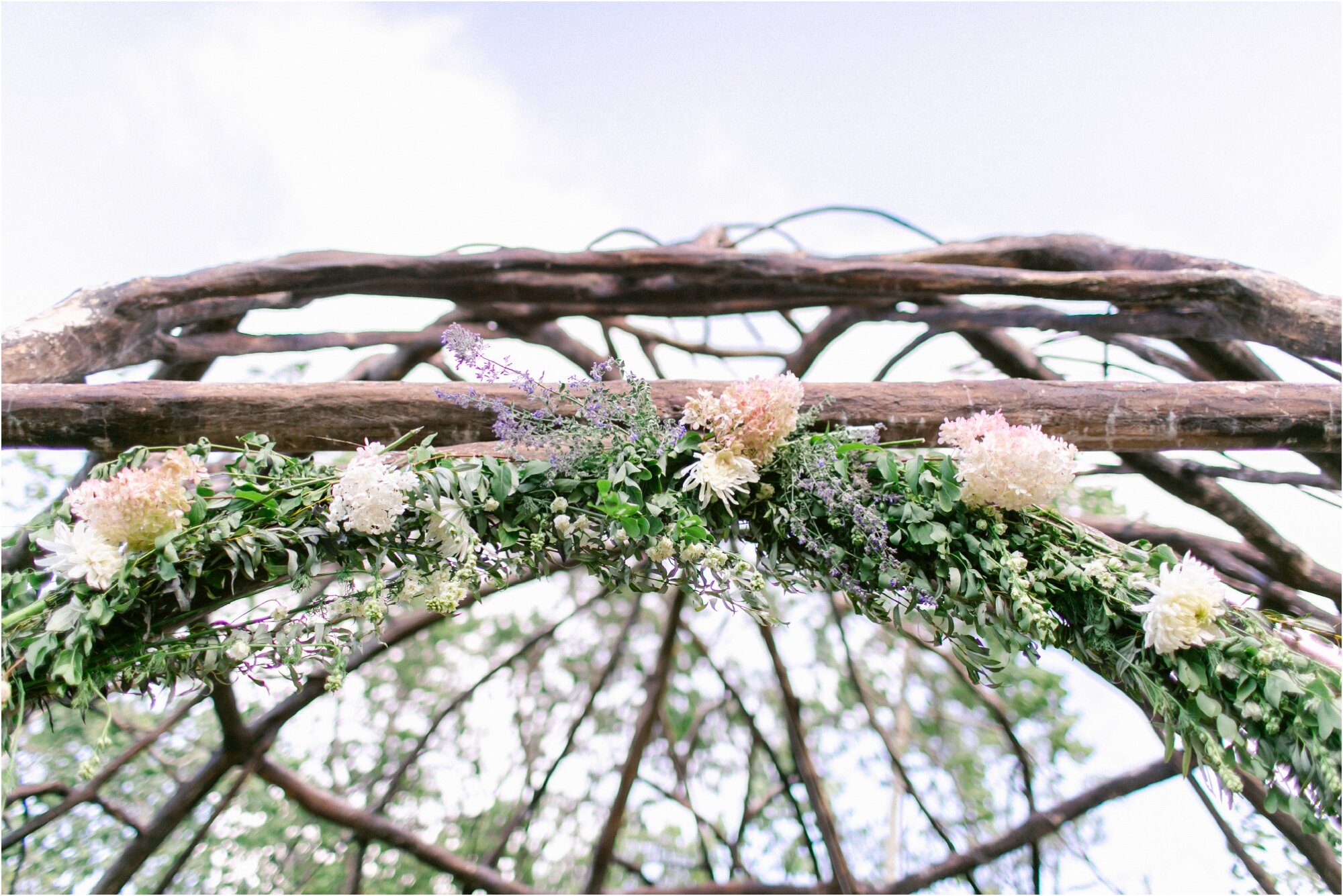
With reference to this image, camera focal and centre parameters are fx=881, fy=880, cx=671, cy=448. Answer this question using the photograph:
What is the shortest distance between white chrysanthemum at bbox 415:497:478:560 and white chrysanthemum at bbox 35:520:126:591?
1.50 feet

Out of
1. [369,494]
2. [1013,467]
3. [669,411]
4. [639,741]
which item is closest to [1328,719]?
[1013,467]

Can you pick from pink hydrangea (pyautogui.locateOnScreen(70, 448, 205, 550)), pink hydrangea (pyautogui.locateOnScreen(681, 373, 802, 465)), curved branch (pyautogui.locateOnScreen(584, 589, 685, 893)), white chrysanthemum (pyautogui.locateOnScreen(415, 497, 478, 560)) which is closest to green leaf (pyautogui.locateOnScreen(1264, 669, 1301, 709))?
pink hydrangea (pyautogui.locateOnScreen(681, 373, 802, 465))

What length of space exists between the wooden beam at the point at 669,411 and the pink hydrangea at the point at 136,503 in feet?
1.58

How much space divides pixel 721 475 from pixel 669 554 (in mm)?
168

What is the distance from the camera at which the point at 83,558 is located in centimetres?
133

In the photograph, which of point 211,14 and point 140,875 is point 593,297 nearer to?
point 211,14

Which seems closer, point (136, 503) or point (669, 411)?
point (136, 503)

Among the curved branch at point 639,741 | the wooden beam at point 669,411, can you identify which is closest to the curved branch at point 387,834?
the curved branch at point 639,741

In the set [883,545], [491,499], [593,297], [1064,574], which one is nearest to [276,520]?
[491,499]

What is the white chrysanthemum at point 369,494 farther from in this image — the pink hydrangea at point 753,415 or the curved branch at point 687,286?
the curved branch at point 687,286

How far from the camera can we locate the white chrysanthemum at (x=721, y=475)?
1.49 m

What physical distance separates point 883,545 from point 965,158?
2.43 metres

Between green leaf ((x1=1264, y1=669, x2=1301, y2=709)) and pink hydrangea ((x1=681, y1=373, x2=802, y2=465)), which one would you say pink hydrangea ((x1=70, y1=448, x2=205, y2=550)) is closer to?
pink hydrangea ((x1=681, y1=373, x2=802, y2=465))

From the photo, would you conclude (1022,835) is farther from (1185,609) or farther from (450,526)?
(450,526)
